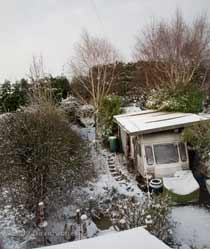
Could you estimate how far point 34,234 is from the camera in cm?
665

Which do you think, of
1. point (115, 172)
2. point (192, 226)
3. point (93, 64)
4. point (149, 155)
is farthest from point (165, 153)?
point (93, 64)

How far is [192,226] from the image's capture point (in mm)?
7004

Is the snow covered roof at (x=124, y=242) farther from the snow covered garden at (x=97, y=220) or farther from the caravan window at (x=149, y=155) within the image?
the caravan window at (x=149, y=155)

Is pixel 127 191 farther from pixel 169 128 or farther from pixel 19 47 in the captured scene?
pixel 19 47

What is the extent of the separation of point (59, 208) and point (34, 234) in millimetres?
1044

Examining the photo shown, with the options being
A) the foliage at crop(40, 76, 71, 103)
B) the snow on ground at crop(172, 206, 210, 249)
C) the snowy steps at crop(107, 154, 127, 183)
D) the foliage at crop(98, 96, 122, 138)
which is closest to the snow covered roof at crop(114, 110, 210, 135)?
the snowy steps at crop(107, 154, 127, 183)

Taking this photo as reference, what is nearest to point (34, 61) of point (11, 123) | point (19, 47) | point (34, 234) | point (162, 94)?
point (19, 47)

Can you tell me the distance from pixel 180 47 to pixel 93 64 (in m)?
5.93

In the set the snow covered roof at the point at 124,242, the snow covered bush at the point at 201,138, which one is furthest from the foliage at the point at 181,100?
the snow covered roof at the point at 124,242

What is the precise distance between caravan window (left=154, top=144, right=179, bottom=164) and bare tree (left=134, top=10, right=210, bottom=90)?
8.20 metres

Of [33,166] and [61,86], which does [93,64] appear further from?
[33,166]

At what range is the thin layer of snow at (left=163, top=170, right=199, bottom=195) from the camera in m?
8.15

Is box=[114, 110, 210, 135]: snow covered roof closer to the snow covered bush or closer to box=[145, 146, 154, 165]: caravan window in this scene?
the snow covered bush

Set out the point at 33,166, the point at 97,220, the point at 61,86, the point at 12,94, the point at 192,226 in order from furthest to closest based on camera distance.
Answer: the point at 61,86 → the point at 12,94 → the point at 97,220 → the point at 33,166 → the point at 192,226
